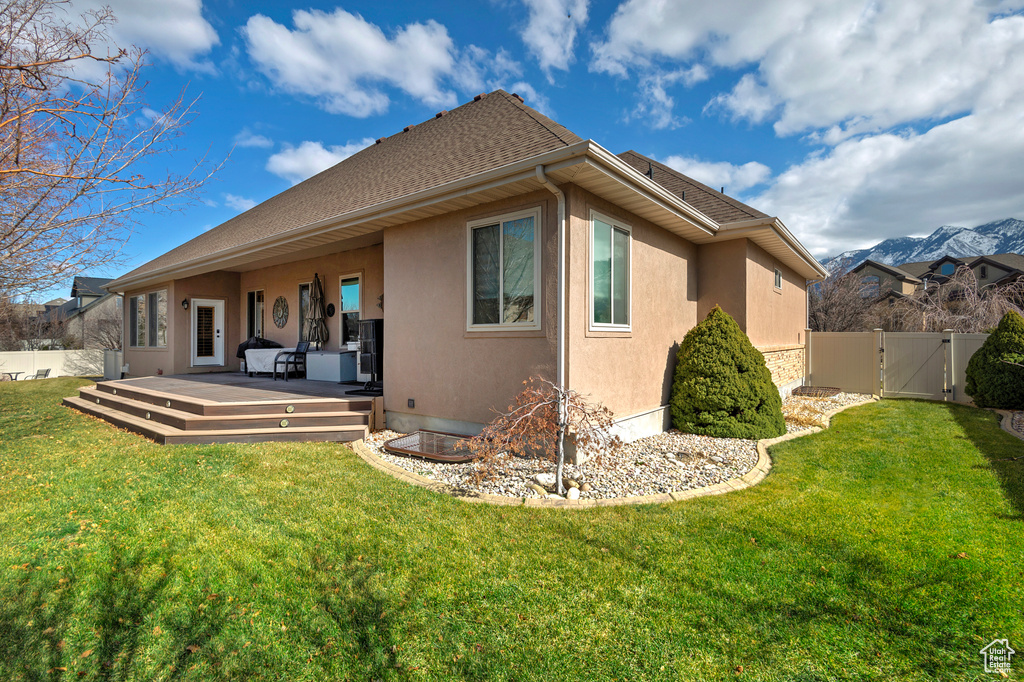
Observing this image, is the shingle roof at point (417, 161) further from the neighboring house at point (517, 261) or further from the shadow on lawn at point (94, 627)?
the shadow on lawn at point (94, 627)

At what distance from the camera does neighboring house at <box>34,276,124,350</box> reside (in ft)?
75.5

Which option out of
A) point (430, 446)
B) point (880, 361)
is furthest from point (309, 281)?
point (880, 361)

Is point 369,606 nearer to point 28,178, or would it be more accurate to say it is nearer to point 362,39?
point 28,178

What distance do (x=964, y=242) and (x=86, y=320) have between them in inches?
8227

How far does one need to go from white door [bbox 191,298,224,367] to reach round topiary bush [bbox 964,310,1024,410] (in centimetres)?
1739

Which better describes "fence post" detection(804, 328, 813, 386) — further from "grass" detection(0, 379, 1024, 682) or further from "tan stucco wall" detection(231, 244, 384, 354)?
"tan stucco wall" detection(231, 244, 384, 354)

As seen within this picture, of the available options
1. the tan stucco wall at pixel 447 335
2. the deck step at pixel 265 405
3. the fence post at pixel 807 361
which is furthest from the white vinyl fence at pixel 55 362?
the fence post at pixel 807 361

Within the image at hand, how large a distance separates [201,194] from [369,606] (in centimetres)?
444

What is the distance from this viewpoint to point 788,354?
10.7 metres

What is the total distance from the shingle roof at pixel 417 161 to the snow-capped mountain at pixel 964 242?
467 feet

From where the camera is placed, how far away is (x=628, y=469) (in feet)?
16.4

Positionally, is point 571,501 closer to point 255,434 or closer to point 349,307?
point 255,434

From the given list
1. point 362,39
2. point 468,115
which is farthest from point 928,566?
point 362,39

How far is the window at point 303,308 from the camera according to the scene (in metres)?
10.5
